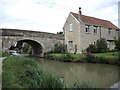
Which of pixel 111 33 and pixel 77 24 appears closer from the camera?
pixel 77 24

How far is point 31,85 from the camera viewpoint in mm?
4094

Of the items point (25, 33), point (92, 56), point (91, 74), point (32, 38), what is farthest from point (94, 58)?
point (25, 33)

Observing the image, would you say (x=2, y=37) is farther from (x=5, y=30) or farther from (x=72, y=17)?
(x=72, y=17)

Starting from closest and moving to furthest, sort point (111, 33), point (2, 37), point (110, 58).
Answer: point (110, 58), point (2, 37), point (111, 33)

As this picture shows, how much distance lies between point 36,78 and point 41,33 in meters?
16.4

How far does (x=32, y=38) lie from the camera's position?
19.5 m

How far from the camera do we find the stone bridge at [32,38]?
17.5m

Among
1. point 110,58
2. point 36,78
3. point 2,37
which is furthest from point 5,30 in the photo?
point 36,78

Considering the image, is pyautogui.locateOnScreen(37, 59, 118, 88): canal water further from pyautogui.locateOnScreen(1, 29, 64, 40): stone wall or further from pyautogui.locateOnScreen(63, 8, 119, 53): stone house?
pyautogui.locateOnScreen(63, 8, 119, 53): stone house

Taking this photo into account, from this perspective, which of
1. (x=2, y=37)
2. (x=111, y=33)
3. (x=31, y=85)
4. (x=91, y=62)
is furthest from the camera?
(x=111, y=33)

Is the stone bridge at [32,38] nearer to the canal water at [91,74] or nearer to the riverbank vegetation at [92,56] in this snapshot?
the riverbank vegetation at [92,56]

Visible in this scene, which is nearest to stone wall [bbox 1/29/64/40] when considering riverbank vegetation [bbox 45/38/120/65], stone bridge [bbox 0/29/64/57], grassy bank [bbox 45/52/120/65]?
stone bridge [bbox 0/29/64/57]

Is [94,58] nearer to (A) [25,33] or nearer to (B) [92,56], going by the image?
(B) [92,56]

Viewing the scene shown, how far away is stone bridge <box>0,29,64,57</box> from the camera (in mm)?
17469
